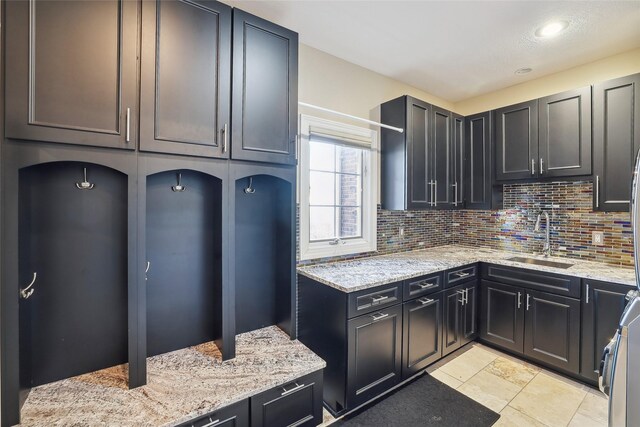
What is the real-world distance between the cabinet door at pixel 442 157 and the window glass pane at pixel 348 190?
851 millimetres

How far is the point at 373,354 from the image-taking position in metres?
2.05

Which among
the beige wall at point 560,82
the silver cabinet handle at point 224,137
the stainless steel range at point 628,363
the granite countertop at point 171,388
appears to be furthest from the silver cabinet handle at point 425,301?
the beige wall at point 560,82

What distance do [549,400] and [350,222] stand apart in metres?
2.07

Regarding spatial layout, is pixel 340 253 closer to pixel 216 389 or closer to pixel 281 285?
pixel 281 285

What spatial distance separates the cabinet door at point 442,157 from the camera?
3.05 metres

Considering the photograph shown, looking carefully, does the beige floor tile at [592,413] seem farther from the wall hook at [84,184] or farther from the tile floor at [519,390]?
the wall hook at [84,184]

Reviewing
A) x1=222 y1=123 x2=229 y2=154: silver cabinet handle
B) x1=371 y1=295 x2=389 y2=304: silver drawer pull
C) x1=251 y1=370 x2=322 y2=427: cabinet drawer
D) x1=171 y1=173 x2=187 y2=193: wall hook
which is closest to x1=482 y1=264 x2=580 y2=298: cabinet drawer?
x1=371 y1=295 x2=389 y2=304: silver drawer pull

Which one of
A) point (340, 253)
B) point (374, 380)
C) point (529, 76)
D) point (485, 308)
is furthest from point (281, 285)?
point (529, 76)

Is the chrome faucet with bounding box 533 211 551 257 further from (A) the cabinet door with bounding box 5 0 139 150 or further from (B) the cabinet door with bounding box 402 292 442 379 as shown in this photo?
(A) the cabinet door with bounding box 5 0 139 150

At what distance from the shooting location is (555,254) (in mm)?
2982

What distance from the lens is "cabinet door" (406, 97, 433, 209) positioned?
2.80 meters

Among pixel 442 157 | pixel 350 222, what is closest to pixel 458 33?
pixel 442 157

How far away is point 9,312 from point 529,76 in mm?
4417

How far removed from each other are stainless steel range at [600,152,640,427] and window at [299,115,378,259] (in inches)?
72.9
